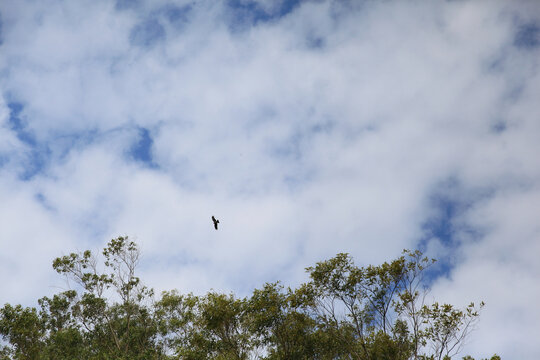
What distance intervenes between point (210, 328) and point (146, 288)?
12.2 m

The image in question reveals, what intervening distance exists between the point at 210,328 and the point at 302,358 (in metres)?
6.00

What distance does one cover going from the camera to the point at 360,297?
21.6m

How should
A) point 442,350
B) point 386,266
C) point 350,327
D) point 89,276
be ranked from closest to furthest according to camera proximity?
1. point 442,350
2. point 386,266
3. point 350,327
4. point 89,276

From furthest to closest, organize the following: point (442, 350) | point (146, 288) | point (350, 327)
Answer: point (146, 288) < point (350, 327) < point (442, 350)

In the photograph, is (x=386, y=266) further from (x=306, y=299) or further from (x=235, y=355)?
(x=235, y=355)

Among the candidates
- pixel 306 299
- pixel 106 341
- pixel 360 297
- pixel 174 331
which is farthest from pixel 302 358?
pixel 106 341

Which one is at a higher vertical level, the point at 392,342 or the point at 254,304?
the point at 254,304

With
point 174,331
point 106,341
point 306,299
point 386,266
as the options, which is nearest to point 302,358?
point 306,299

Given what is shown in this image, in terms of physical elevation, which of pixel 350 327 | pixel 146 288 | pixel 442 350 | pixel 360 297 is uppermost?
pixel 146 288

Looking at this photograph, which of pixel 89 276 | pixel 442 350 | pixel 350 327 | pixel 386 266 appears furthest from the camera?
pixel 89 276

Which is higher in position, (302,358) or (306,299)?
(306,299)

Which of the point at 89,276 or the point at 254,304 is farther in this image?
the point at 89,276

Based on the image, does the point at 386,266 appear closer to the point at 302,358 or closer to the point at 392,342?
the point at 392,342

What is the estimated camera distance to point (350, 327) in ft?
73.7
